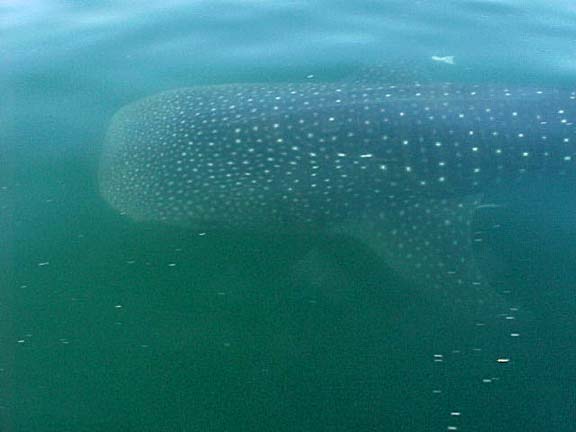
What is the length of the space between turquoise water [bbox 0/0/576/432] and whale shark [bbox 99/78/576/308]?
0.16 metres

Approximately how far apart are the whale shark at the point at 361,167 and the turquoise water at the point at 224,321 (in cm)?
16

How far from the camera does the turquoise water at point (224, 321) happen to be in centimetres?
298

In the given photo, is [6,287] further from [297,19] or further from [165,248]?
A: [297,19]

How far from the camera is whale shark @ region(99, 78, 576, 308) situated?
3826mm

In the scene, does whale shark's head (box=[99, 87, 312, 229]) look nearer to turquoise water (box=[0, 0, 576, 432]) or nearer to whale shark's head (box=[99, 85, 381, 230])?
whale shark's head (box=[99, 85, 381, 230])

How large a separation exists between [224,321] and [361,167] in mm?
1330

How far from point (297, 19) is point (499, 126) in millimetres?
2983

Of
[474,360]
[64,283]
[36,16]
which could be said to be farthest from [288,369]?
[36,16]

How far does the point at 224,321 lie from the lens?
3.42 metres

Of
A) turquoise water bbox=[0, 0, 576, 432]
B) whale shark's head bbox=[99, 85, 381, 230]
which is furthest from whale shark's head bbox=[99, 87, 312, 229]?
turquoise water bbox=[0, 0, 576, 432]

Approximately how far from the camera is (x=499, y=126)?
160 inches

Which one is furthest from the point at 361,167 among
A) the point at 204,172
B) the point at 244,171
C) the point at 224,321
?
the point at 224,321

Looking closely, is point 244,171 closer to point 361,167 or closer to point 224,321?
point 361,167

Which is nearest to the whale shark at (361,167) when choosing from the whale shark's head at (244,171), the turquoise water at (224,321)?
the whale shark's head at (244,171)
